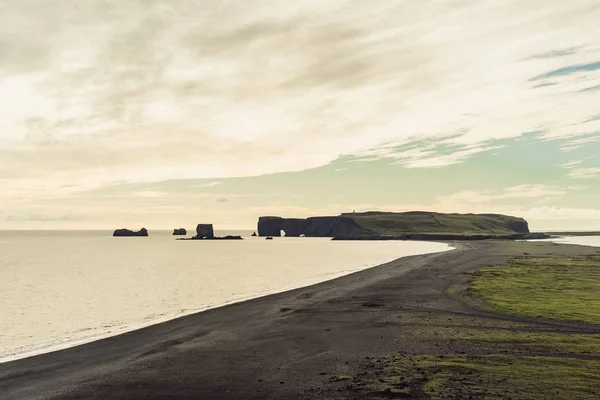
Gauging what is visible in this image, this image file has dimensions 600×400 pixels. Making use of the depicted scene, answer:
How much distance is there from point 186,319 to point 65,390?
17362 mm

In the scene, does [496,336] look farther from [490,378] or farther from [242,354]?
[242,354]

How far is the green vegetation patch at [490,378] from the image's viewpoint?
53.5ft

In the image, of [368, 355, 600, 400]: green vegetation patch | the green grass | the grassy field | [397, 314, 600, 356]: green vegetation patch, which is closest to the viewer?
[368, 355, 600, 400]: green vegetation patch

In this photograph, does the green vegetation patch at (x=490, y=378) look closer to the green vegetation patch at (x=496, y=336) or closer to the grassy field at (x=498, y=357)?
the grassy field at (x=498, y=357)

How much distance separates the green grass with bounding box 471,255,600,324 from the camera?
3319 centimetres

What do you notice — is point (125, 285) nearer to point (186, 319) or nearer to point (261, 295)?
point (261, 295)

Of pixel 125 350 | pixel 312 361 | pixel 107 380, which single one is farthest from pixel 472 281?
pixel 107 380

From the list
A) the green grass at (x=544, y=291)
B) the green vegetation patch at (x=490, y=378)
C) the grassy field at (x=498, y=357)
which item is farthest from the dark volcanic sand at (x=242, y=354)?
the green grass at (x=544, y=291)

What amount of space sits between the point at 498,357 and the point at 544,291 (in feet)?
87.5

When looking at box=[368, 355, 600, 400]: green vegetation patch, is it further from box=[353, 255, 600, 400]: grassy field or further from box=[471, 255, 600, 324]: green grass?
box=[471, 255, 600, 324]: green grass

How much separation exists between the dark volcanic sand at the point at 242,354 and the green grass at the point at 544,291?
9.63 feet

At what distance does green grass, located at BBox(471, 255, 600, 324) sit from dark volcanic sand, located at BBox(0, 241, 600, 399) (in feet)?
9.63

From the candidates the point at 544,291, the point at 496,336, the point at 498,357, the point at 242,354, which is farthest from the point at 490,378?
the point at 544,291

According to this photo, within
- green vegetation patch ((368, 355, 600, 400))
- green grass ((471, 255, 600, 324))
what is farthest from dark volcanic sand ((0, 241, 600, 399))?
green grass ((471, 255, 600, 324))
